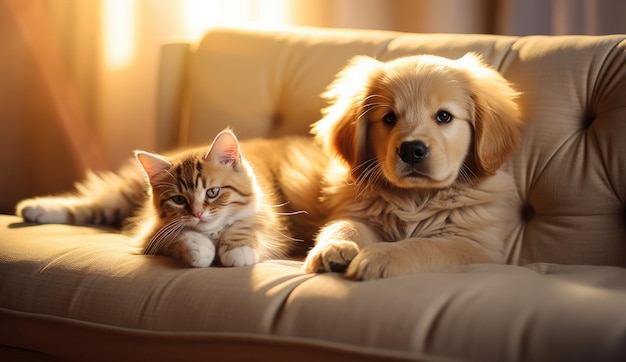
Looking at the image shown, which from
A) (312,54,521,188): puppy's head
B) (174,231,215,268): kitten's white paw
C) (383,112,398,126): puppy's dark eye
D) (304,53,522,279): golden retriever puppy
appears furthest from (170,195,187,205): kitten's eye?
(383,112,398,126): puppy's dark eye

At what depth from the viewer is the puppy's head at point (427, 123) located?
182 centimetres

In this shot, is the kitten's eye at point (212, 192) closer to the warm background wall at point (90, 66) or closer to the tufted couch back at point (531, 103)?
the tufted couch back at point (531, 103)

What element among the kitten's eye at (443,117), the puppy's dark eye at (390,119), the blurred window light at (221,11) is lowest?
the puppy's dark eye at (390,119)

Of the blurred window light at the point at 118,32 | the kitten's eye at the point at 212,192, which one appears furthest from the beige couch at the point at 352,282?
the blurred window light at the point at 118,32

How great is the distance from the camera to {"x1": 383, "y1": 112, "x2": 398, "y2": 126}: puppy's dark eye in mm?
1932

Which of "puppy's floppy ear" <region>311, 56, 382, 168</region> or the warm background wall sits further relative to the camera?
the warm background wall

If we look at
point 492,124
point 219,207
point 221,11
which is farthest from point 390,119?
point 221,11

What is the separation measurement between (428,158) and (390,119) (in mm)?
219

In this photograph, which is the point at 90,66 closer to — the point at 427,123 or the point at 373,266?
the point at 427,123

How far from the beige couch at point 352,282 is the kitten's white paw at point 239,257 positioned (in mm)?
74

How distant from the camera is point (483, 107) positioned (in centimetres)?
190

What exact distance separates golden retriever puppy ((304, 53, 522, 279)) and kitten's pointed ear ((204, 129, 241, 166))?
12.3 inches

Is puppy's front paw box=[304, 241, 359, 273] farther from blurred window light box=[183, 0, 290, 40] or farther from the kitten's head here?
blurred window light box=[183, 0, 290, 40]

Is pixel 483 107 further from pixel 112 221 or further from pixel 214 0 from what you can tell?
pixel 214 0
